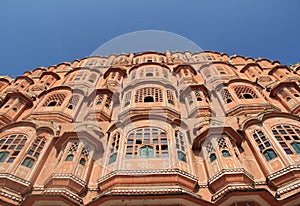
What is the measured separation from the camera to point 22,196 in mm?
12781

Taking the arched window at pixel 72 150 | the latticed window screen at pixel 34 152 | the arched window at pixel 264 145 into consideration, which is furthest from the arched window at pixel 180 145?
the latticed window screen at pixel 34 152

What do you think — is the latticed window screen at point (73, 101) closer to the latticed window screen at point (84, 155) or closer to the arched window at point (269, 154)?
the latticed window screen at point (84, 155)

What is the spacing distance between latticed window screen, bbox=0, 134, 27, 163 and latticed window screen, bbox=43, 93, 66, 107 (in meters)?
6.20

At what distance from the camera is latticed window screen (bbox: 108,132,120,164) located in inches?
577

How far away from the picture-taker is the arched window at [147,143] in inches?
559

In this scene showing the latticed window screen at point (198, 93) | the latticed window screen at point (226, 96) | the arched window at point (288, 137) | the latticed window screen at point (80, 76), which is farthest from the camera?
the latticed window screen at point (80, 76)

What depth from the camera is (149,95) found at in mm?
21656

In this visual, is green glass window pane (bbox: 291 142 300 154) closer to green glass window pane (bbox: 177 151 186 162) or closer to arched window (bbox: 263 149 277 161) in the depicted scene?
arched window (bbox: 263 149 277 161)

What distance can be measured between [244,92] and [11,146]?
16952 millimetres

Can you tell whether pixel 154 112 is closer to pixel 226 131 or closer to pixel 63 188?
pixel 226 131

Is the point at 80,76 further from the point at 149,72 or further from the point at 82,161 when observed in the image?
the point at 82,161

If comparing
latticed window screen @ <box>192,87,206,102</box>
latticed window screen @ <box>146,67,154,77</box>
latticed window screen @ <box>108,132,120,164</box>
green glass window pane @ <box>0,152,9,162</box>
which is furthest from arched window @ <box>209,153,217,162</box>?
latticed window screen @ <box>146,67,154,77</box>

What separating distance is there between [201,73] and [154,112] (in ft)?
39.8

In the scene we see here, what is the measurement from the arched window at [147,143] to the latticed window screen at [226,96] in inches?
320
